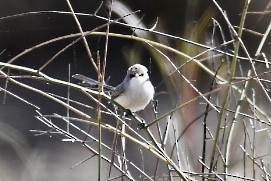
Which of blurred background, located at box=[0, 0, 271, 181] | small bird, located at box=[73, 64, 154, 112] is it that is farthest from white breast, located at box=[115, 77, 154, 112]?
blurred background, located at box=[0, 0, 271, 181]

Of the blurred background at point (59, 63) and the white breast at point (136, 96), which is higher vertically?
the blurred background at point (59, 63)

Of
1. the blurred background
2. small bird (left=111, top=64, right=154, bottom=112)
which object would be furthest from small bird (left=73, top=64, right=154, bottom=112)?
the blurred background

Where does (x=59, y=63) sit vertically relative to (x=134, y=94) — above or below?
above

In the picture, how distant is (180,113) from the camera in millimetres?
2336

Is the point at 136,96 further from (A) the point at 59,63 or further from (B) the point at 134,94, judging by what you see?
(A) the point at 59,63

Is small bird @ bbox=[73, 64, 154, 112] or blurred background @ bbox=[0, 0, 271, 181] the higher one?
blurred background @ bbox=[0, 0, 271, 181]

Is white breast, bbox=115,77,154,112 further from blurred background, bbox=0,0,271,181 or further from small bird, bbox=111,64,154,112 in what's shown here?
blurred background, bbox=0,0,271,181

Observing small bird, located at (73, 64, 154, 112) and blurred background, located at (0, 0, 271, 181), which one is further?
blurred background, located at (0, 0, 271, 181)

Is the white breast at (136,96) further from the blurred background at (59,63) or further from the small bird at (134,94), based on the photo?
the blurred background at (59,63)

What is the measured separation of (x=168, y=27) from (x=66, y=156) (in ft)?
7.64

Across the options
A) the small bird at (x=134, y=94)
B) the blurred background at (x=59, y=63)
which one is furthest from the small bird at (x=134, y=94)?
the blurred background at (x=59, y=63)

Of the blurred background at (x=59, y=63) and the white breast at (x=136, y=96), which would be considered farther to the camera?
the blurred background at (x=59, y=63)

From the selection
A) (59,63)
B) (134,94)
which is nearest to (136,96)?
(134,94)

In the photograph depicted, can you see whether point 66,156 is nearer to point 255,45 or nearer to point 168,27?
point 168,27
